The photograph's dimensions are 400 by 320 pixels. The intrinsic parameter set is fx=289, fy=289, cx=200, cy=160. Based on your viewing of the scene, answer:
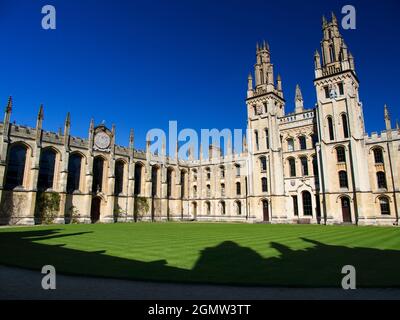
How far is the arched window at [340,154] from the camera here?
36469 mm

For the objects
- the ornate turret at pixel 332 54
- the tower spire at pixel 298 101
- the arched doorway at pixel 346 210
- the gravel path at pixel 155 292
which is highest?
the ornate turret at pixel 332 54

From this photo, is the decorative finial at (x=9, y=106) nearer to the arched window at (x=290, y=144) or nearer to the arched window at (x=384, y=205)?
the arched window at (x=290, y=144)

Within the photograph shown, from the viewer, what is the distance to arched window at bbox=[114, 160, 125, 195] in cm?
4516

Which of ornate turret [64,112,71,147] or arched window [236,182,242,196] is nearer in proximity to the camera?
ornate turret [64,112,71,147]

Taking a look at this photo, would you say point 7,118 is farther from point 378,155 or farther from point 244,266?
point 378,155

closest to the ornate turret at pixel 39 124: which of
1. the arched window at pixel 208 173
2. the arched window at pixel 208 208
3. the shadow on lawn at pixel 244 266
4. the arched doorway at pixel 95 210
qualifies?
the arched doorway at pixel 95 210

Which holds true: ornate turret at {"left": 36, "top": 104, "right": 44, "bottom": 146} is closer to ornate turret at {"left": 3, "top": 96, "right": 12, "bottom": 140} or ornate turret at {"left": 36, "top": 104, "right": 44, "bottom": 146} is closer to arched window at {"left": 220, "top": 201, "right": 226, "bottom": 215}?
ornate turret at {"left": 3, "top": 96, "right": 12, "bottom": 140}

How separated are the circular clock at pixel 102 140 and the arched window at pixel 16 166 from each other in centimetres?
986

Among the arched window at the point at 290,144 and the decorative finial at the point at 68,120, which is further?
the arched window at the point at 290,144

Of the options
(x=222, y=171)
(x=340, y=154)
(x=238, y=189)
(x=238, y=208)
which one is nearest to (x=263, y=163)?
(x=238, y=189)

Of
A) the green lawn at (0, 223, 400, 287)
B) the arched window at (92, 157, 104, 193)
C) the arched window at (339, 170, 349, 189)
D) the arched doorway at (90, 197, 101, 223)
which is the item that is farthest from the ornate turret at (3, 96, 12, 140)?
the arched window at (339, 170, 349, 189)

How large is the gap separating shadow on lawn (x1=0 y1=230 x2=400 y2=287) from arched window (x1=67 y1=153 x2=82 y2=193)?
2819 cm

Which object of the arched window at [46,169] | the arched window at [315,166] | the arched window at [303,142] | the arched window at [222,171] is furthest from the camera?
the arched window at [222,171]
